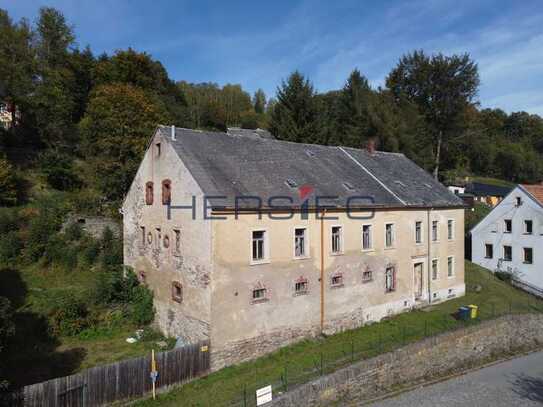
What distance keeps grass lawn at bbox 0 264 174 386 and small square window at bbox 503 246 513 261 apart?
3020 centimetres

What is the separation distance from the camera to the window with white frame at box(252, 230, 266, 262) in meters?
18.9

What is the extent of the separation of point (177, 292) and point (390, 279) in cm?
1235

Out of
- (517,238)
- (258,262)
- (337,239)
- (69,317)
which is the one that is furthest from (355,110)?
(69,317)

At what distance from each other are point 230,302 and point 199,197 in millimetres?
4747

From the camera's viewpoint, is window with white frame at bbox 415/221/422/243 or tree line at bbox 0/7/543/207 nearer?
window with white frame at bbox 415/221/422/243

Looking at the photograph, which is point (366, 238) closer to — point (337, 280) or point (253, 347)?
point (337, 280)

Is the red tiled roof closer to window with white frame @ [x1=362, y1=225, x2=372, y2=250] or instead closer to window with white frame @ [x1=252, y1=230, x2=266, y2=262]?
window with white frame @ [x1=362, y1=225, x2=372, y2=250]

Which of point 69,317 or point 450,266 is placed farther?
point 450,266

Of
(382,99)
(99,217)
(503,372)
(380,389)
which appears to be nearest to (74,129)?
(99,217)

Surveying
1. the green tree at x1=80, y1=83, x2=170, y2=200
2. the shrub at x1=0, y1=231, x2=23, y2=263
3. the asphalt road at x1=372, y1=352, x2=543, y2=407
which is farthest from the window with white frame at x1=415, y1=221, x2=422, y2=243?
the shrub at x1=0, y1=231, x2=23, y2=263

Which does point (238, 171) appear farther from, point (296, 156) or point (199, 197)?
point (296, 156)

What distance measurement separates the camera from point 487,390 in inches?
727

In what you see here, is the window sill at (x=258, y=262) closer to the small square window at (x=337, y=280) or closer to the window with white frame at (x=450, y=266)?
the small square window at (x=337, y=280)

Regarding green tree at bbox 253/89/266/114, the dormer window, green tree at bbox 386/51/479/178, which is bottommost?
the dormer window
